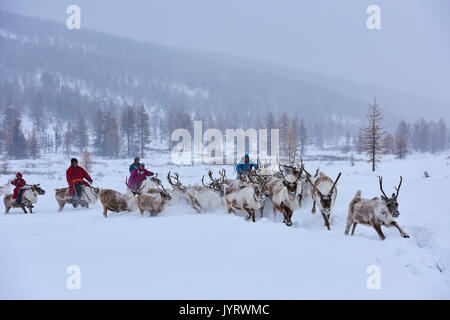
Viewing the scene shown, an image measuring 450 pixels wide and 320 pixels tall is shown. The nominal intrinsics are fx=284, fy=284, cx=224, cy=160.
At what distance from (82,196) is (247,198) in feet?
22.0

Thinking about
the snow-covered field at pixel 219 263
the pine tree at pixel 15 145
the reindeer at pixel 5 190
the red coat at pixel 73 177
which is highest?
the pine tree at pixel 15 145

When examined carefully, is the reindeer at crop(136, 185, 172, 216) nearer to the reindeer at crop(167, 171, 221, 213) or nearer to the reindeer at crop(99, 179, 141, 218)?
the reindeer at crop(99, 179, 141, 218)

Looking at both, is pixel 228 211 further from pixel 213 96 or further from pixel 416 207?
pixel 213 96

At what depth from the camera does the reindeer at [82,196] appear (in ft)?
33.8

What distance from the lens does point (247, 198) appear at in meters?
7.61

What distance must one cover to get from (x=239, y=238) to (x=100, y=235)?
7.81 feet

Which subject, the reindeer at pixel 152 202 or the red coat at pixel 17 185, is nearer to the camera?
the reindeer at pixel 152 202

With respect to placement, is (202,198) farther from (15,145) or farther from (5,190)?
(15,145)

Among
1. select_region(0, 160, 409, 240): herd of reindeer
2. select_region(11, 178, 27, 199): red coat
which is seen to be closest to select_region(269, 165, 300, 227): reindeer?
select_region(0, 160, 409, 240): herd of reindeer

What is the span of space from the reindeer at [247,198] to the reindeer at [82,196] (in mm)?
5686

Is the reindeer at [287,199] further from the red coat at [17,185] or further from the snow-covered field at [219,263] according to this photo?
the red coat at [17,185]

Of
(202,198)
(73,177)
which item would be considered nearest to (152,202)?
(202,198)

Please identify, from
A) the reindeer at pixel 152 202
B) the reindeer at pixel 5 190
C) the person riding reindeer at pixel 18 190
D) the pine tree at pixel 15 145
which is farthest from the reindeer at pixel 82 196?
the pine tree at pixel 15 145

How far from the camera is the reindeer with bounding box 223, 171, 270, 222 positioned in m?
7.39
